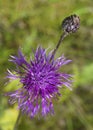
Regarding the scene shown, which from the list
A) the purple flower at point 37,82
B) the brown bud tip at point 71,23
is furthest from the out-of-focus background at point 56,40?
the brown bud tip at point 71,23

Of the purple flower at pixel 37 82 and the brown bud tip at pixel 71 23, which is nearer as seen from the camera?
the brown bud tip at pixel 71 23

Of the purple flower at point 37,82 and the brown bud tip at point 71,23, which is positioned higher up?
the brown bud tip at point 71,23

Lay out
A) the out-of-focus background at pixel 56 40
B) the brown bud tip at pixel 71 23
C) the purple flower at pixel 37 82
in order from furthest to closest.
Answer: the out-of-focus background at pixel 56 40, the purple flower at pixel 37 82, the brown bud tip at pixel 71 23

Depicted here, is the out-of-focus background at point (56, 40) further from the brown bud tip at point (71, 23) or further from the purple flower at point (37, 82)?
the brown bud tip at point (71, 23)

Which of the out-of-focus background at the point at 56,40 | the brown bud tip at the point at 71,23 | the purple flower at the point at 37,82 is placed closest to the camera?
the brown bud tip at the point at 71,23

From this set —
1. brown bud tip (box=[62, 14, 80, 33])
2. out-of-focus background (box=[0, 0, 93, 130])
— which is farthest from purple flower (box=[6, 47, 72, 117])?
out-of-focus background (box=[0, 0, 93, 130])

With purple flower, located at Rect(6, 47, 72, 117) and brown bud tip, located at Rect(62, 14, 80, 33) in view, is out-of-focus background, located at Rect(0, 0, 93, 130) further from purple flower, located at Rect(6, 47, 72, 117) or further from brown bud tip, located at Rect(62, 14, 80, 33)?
brown bud tip, located at Rect(62, 14, 80, 33)

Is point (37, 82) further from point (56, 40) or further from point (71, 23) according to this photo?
point (56, 40)
